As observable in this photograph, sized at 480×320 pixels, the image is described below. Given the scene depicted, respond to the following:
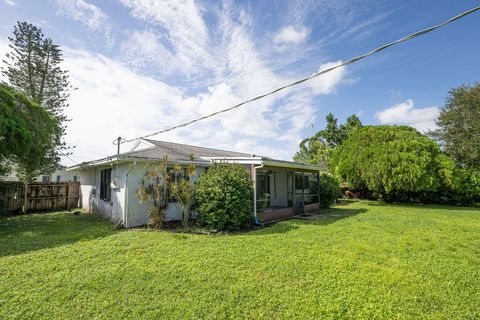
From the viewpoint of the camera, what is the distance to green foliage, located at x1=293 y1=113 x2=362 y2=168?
Result: 101ft

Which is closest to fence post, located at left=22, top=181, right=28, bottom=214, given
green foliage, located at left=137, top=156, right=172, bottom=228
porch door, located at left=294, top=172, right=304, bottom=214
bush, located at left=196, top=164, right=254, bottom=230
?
green foliage, located at left=137, top=156, right=172, bottom=228

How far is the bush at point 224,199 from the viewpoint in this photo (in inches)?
339

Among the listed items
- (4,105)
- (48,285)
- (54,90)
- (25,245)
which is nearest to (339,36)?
(48,285)

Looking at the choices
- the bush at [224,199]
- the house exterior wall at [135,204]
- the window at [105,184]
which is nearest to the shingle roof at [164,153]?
the house exterior wall at [135,204]

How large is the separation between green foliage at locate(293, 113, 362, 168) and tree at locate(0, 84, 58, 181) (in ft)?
89.8

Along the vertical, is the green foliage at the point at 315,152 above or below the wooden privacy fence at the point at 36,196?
above

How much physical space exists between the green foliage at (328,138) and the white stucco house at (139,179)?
16.6 meters

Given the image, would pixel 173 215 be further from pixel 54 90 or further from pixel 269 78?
pixel 54 90

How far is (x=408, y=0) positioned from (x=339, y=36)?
6.72 ft

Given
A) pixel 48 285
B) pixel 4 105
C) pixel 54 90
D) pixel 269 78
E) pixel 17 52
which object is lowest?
pixel 48 285

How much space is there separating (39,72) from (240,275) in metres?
21.9

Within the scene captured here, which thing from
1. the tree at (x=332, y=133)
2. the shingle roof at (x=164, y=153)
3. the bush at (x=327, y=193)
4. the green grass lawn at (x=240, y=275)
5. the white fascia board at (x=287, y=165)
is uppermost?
the tree at (x=332, y=133)

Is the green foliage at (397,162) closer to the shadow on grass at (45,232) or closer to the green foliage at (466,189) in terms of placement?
the green foliage at (466,189)

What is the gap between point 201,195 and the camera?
29.2 ft
